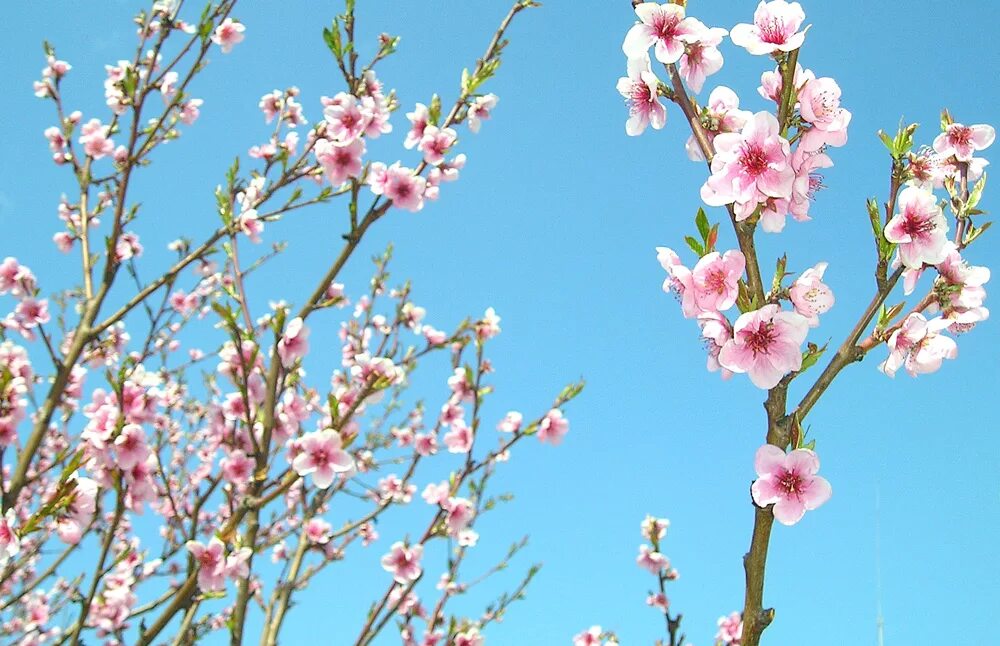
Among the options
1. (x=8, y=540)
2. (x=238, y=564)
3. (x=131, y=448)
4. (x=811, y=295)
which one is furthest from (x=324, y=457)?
(x=811, y=295)

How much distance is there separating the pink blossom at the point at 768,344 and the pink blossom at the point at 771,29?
66 centimetres

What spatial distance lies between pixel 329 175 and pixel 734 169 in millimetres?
2919

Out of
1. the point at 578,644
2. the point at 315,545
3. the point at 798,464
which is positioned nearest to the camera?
the point at 798,464

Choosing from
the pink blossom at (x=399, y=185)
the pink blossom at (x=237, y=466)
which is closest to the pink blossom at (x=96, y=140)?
the pink blossom at (x=399, y=185)

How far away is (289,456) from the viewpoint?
3.92 m

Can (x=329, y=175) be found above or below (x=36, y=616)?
above

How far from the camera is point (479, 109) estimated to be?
4348mm

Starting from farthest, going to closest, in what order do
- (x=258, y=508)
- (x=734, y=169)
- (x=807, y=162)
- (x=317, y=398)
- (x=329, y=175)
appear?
(x=317, y=398)
(x=329, y=175)
(x=258, y=508)
(x=807, y=162)
(x=734, y=169)

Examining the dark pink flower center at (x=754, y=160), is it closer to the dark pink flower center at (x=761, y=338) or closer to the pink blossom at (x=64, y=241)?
the dark pink flower center at (x=761, y=338)

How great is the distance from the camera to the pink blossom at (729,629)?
588cm

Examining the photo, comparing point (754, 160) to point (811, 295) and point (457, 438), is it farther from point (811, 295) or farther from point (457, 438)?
point (457, 438)

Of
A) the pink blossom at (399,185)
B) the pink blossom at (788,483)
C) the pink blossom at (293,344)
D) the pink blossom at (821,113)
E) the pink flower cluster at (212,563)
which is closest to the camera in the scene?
the pink blossom at (788,483)

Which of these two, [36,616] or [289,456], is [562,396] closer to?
[289,456]

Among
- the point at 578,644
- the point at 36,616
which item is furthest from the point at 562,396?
the point at 36,616
